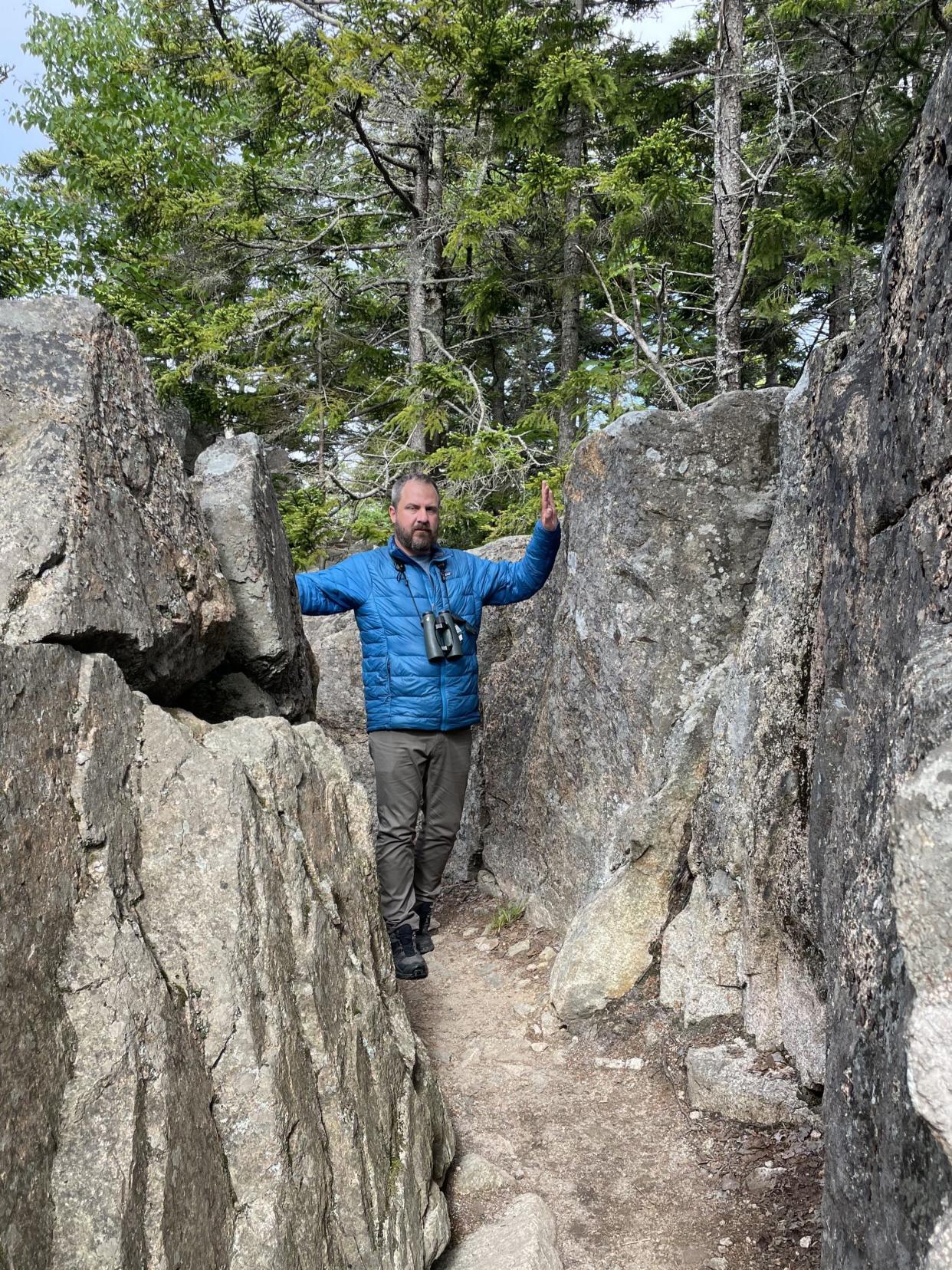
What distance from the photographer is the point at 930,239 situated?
298 centimetres

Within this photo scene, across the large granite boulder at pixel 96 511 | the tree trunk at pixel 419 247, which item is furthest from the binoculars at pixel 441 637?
the tree trunk at pixel 419 247

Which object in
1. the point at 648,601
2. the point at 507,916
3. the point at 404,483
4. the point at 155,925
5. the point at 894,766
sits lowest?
the point at 507,916

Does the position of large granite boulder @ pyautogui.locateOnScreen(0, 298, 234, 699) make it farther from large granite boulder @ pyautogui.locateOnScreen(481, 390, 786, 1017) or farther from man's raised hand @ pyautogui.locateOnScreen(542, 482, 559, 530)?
large granite boulder @ pyautogui.locateOnScreen(481, 390, 786, 1017)

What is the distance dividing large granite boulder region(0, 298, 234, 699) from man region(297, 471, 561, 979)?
2221 mm

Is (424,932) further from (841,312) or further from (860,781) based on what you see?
(841,312)

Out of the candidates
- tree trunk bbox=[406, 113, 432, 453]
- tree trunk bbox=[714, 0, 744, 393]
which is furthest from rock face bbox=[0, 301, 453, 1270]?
tree trunk bbox=[406, 113, 432, 453]

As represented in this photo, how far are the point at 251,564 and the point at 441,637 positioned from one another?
1.88 metres

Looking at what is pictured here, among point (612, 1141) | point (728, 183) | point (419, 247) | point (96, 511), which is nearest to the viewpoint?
point (96, 511)

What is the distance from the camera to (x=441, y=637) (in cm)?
676

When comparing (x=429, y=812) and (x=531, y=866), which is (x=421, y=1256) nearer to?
(x=429, y=812)

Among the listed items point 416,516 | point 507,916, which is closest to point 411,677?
point 416,516

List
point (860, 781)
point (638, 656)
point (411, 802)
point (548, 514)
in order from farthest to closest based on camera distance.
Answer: point (548, 514) < point (638, 656) < point (411, 802) < point (860, 781)

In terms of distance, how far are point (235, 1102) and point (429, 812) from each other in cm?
409

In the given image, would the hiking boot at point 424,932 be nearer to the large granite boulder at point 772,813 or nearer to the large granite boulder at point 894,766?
the large granite boulder at point 772,813
